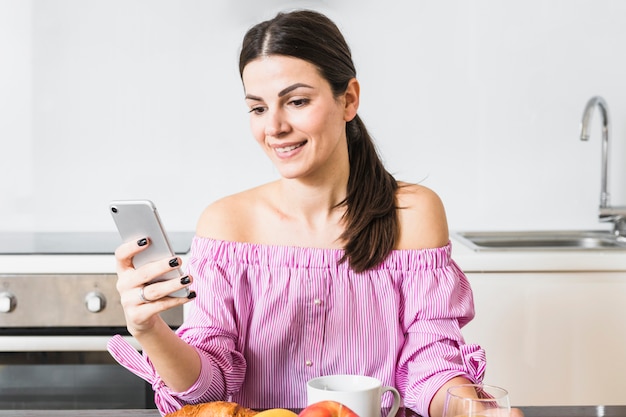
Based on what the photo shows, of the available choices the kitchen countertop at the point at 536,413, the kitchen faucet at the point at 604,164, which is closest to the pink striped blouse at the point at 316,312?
the kitchen countertop at the point at 536,413

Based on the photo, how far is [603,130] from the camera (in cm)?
246

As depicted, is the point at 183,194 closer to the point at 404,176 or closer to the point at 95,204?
the point at 95,204

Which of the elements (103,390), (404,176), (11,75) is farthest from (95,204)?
(404,176)

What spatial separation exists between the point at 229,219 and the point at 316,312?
0.24 m

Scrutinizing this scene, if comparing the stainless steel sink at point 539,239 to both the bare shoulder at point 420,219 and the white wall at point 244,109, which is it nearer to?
the white wall at point 244,109

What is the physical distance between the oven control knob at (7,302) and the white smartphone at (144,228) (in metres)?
1.17

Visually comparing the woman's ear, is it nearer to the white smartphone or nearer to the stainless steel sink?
the white smartphone

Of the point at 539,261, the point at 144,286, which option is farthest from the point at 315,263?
the point at 539,261

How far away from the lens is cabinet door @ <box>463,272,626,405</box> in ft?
6.94

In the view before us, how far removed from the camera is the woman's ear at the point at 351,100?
1.48 meters

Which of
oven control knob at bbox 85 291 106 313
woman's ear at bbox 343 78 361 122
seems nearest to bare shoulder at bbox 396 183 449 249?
woman's ear at bbox 343 78 361 122

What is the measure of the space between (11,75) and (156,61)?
465mm

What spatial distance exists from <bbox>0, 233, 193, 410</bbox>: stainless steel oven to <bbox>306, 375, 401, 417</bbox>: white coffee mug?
1167 mm

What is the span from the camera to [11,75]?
2.58 meters
